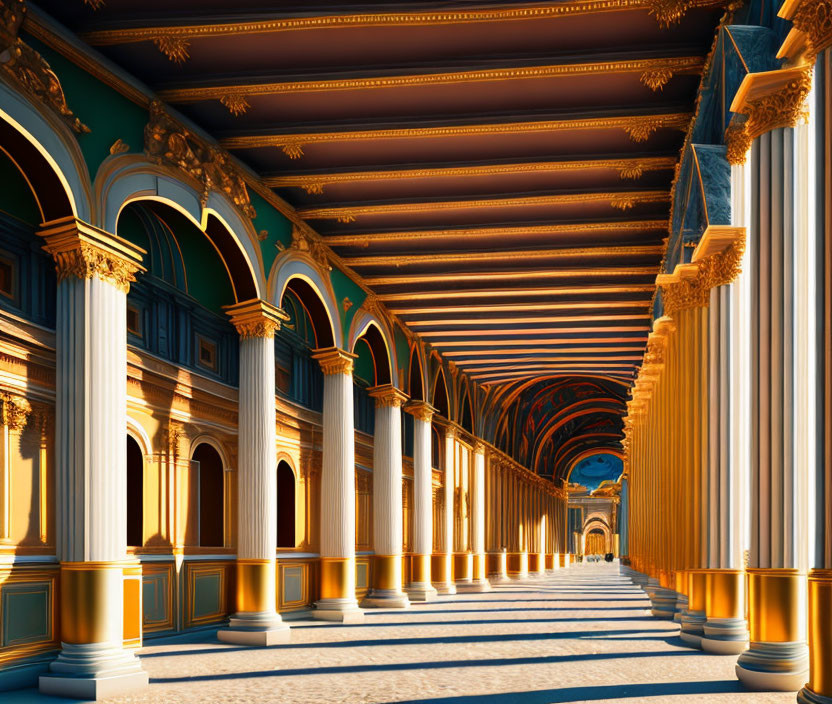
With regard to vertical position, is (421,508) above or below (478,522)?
above

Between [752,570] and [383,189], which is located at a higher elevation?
[383,189]

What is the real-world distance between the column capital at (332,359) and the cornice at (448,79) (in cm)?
750

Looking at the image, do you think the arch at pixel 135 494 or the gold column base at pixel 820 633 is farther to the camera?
the arch at pixel 135 494

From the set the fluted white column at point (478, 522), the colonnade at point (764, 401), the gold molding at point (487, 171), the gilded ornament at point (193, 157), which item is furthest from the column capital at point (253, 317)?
the fluted white column at point (478, 522)

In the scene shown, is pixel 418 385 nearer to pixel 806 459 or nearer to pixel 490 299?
pixel 490 299

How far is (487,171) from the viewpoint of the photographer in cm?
1542

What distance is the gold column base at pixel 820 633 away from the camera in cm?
658

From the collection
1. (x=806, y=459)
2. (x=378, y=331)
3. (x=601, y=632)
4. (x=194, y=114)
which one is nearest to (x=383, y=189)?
(x=194, y=114)

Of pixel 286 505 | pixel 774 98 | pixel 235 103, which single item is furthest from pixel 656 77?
pixel 286 505

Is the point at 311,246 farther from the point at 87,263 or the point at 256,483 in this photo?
the point at 87,263

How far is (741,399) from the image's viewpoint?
12469mm

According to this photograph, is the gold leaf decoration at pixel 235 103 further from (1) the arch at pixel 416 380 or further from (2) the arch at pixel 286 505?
(1) the arch at pixel 416 380

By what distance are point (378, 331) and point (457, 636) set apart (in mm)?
9704

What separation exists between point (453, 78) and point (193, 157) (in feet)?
13.2
